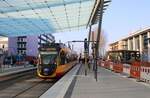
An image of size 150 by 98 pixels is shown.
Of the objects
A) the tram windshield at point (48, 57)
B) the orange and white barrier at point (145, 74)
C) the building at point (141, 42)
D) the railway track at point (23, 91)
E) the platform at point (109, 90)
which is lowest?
the railway track at point (23, 91)

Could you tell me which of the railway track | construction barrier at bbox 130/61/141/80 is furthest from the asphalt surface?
construction barrier at bbox 130/61/141/80

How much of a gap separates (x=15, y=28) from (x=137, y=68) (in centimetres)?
4539

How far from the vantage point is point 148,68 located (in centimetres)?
2388

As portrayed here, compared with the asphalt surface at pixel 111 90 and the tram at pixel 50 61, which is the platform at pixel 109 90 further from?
the tram at pixel 50 61

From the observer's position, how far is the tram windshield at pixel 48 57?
106ft

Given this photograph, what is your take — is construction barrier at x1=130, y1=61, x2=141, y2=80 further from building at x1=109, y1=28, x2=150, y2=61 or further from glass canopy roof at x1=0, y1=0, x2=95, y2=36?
building at x1=109, y1=28, x2=150, y2=61

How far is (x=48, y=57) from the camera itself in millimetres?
32531

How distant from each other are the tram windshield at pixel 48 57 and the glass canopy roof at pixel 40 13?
12.9m

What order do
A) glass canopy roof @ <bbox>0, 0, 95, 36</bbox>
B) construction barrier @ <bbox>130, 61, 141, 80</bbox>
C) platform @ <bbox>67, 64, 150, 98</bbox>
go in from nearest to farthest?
platform @ <bbox>67, 64, 150, 98</bbox>, construction barrier @ <bbox>130, 61, 141, 80</bbox>, glass canopy roof @ <bbox>0, 0, 95, 36</bbox>

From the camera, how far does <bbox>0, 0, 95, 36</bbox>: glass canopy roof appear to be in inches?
1853

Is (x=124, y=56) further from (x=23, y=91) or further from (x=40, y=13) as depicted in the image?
(x=23, y=91)

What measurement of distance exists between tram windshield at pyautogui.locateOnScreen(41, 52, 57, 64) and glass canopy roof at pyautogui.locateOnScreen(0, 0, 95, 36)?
509 inches

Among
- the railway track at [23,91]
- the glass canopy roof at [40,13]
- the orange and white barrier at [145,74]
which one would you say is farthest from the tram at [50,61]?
the glass canopy roof at [40,13]

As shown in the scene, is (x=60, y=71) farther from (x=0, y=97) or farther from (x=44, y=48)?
(x=0, y=97)
